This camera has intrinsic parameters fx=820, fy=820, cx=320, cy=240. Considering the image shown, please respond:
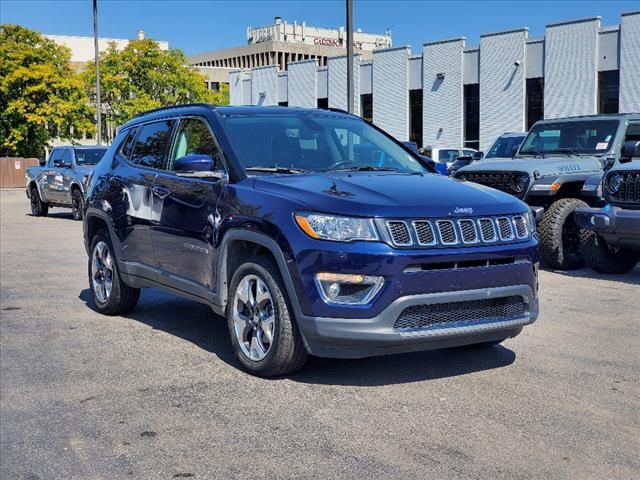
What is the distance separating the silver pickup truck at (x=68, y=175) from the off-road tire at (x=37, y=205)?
0.57 meters

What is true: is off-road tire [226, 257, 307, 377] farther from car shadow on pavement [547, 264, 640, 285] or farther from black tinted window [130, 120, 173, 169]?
car shadow on pavement [547, 264, 640, 285]

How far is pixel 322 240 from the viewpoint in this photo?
187 inches

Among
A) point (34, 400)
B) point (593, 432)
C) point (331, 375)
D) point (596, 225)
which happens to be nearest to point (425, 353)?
point (331, 375)

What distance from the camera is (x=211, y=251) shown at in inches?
223

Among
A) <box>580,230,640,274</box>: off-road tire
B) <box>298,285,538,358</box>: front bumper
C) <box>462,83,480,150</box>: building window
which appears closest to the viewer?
<box>298,285,538,358</box>: front bumper

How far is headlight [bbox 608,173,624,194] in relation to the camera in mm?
9130

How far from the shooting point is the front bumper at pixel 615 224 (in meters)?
8.75

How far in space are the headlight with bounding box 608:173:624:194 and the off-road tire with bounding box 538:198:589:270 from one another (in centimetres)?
84

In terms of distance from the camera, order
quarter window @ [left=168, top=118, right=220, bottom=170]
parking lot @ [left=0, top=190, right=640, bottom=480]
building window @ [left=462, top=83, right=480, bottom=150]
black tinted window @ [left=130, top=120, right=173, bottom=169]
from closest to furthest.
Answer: parking lot @ [left=0, top=190, right=640, bottom=480], quarter window @ [left=168, top=118, right=220, bottom=170], black tinted window @ [left=130, top=120, right=173, bottom=169], building window @ [left=462, top=83, right=480, bottom=150]

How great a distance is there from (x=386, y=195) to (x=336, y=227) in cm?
41

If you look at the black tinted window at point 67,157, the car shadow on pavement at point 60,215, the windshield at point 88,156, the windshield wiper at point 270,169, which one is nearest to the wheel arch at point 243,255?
the windshield wiper at point 270,169

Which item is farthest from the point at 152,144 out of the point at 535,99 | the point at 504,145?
the point at 535,99

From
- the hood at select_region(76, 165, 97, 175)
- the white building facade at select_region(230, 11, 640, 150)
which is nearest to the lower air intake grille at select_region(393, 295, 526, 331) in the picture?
the hood at select_region(76, 165, 97, 175)

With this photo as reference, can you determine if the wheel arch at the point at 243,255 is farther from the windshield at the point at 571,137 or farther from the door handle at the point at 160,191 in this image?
the windshield at the point at 571,137
